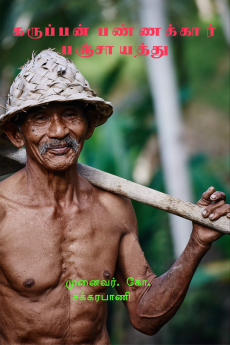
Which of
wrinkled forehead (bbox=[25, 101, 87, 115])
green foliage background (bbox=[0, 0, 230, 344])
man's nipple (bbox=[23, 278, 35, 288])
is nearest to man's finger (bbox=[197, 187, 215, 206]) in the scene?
wrinkled forehead (bbox=[25, 101, 87, 115])

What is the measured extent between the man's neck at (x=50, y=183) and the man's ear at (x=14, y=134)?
0.12m

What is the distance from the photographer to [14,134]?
105 inches

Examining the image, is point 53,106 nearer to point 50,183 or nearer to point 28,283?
point 50,183

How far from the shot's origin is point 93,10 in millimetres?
9289

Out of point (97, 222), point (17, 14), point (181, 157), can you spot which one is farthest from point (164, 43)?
point (97, 222)

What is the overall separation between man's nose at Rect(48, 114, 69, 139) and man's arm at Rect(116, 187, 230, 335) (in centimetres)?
75

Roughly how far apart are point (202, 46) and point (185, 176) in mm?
6226

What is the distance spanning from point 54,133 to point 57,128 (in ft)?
0.11

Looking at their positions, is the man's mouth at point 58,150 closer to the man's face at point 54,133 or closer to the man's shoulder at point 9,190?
the man's face at point 54,133

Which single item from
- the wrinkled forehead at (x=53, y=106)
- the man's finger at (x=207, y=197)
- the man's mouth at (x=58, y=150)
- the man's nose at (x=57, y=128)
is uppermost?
the wrinkled forehead at (x=53, y=106)

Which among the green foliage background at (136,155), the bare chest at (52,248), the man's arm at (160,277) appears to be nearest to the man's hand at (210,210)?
the man's arm at (160,277)

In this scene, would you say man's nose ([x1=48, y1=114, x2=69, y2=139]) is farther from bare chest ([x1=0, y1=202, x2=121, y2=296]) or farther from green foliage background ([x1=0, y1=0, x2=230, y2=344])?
green foliage background ([x1=0, y1=0, x2=230, y2=344])

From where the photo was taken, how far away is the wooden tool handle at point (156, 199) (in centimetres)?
254

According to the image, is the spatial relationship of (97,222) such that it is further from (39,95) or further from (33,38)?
(33,38)
